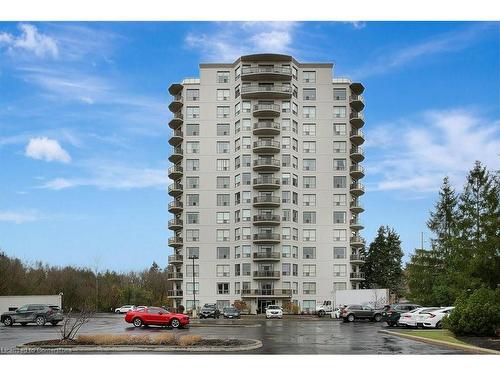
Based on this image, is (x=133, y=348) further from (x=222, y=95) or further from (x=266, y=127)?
(x=222, y=95)

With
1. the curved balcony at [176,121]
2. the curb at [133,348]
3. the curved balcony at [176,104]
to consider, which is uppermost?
the curved balcony at [176,104]

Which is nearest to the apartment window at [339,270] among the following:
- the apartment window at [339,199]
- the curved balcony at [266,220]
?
the apartment window at [339,199]

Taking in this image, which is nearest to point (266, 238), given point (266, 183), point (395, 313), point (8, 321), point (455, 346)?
point (266, 183)

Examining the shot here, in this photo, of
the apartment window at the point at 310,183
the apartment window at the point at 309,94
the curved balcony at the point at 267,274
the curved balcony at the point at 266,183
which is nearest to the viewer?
the curved balcony at the point at 267,274

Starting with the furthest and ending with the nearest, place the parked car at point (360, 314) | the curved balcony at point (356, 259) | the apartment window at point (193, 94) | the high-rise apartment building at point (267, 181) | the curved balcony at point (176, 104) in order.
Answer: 1. the curved balcony at point (176, 104)
2. the apartment window at point (193, 94)
3. the curved balcony at point (356, 259)
4. the high-rise apartment building at point (267, 181)
5. the parked car at point (360, 314)

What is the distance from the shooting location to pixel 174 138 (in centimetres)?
9238

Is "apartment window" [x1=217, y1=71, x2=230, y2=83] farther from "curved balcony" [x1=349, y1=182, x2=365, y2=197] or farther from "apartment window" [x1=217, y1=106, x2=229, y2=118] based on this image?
"curved balcony" [x1=349, y1=182, x2=365, y2=197]

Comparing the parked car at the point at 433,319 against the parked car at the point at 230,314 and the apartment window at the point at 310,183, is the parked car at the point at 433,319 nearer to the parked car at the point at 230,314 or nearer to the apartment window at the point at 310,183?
the parked car at the point at 230,314

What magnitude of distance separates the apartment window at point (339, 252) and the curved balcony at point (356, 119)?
60.0 ft

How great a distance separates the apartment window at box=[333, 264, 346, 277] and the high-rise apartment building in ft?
0.46

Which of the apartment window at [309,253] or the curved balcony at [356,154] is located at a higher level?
the curved balcony at [356,154]

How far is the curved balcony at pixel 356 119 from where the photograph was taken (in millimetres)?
91825

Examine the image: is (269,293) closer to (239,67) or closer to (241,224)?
(241,224)
